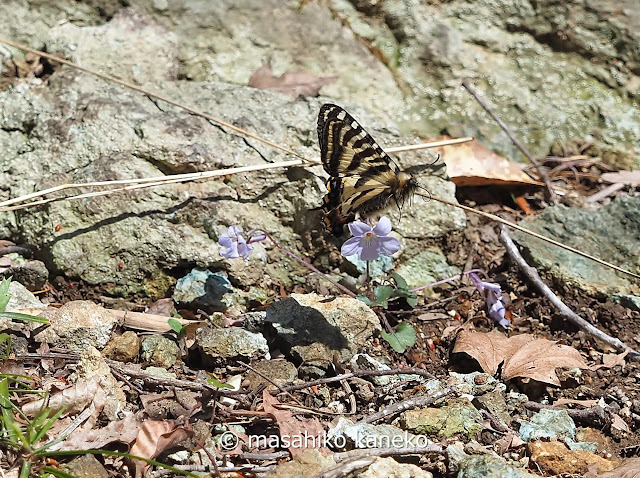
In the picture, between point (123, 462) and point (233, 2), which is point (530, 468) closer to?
point (123, 462)

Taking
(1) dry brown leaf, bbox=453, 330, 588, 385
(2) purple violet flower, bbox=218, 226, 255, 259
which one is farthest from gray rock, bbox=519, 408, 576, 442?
(2) purple violet flower, bbox=218, 226, 255, 259

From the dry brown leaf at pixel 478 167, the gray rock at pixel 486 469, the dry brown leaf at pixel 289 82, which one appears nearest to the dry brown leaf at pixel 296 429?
the gray rock at pixel 486 469

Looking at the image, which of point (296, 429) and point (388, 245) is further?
point (388, 245)

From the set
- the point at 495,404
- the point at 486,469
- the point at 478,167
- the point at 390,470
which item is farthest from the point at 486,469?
the point at 478,167

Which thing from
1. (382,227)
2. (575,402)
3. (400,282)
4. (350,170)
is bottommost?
(575,402)

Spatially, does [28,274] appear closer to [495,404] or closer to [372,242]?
[372,242]

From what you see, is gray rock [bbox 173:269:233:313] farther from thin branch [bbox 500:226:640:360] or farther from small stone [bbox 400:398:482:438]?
thin branch [bbox 500:226:640:360]
